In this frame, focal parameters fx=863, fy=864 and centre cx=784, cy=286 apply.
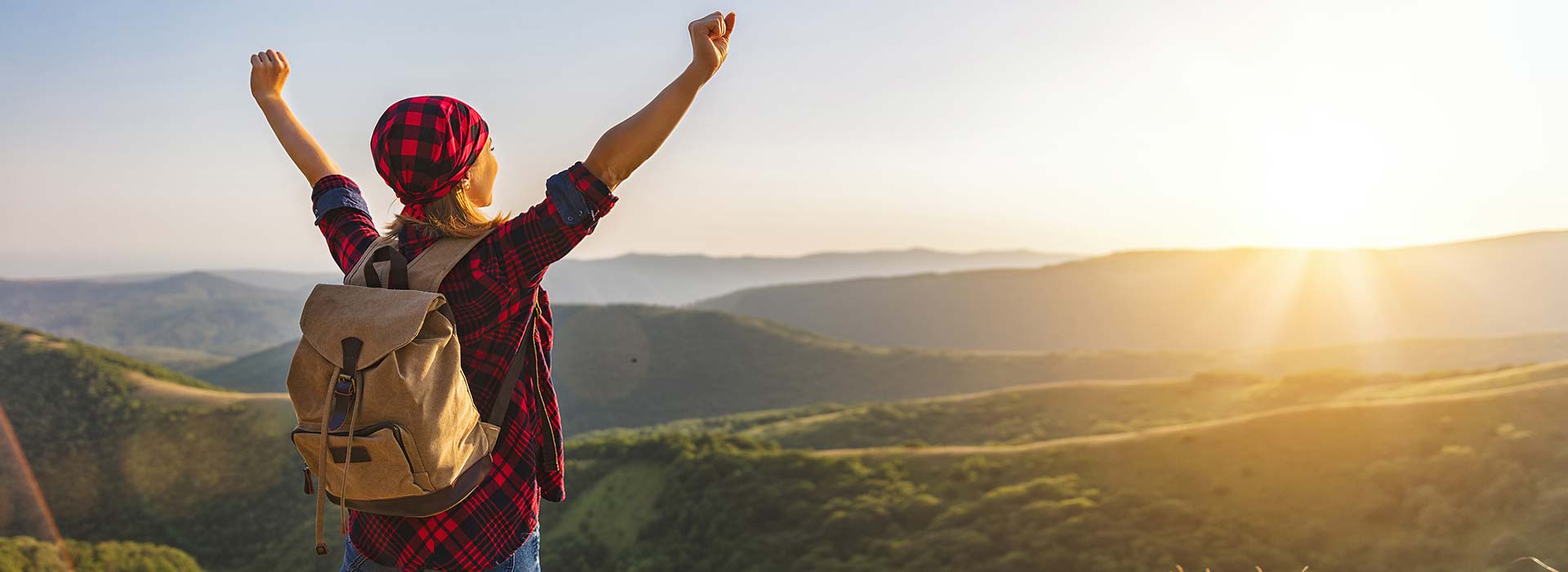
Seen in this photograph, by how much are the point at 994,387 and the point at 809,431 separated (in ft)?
111

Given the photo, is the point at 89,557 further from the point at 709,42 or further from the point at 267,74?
the point at 709,42

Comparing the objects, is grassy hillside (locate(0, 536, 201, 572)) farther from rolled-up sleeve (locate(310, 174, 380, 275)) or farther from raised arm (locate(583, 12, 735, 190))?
raised arm (locate(583, 12, 735, 190))

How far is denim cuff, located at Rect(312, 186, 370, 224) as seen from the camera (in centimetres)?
237

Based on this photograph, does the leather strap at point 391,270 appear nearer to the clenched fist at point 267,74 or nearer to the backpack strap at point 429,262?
the backpack strap at point 429,262

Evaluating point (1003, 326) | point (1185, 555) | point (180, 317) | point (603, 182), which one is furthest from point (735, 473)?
point (180, 317)

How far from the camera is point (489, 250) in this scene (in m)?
1.98

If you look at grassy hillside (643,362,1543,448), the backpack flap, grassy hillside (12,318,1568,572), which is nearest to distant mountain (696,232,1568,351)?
grassy hillside (643,362,1543,448)

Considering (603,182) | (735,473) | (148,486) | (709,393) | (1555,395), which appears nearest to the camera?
(603,182)

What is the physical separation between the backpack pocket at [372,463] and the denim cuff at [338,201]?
2.34 feet

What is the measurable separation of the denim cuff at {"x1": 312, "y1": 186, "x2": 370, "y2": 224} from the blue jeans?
894mm

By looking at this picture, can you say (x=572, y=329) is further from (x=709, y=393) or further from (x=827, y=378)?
(x=827, y=378)

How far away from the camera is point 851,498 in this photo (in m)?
19.7

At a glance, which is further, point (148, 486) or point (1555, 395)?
point (148, 486)

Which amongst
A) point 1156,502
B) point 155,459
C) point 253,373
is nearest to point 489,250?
point 1156,502
